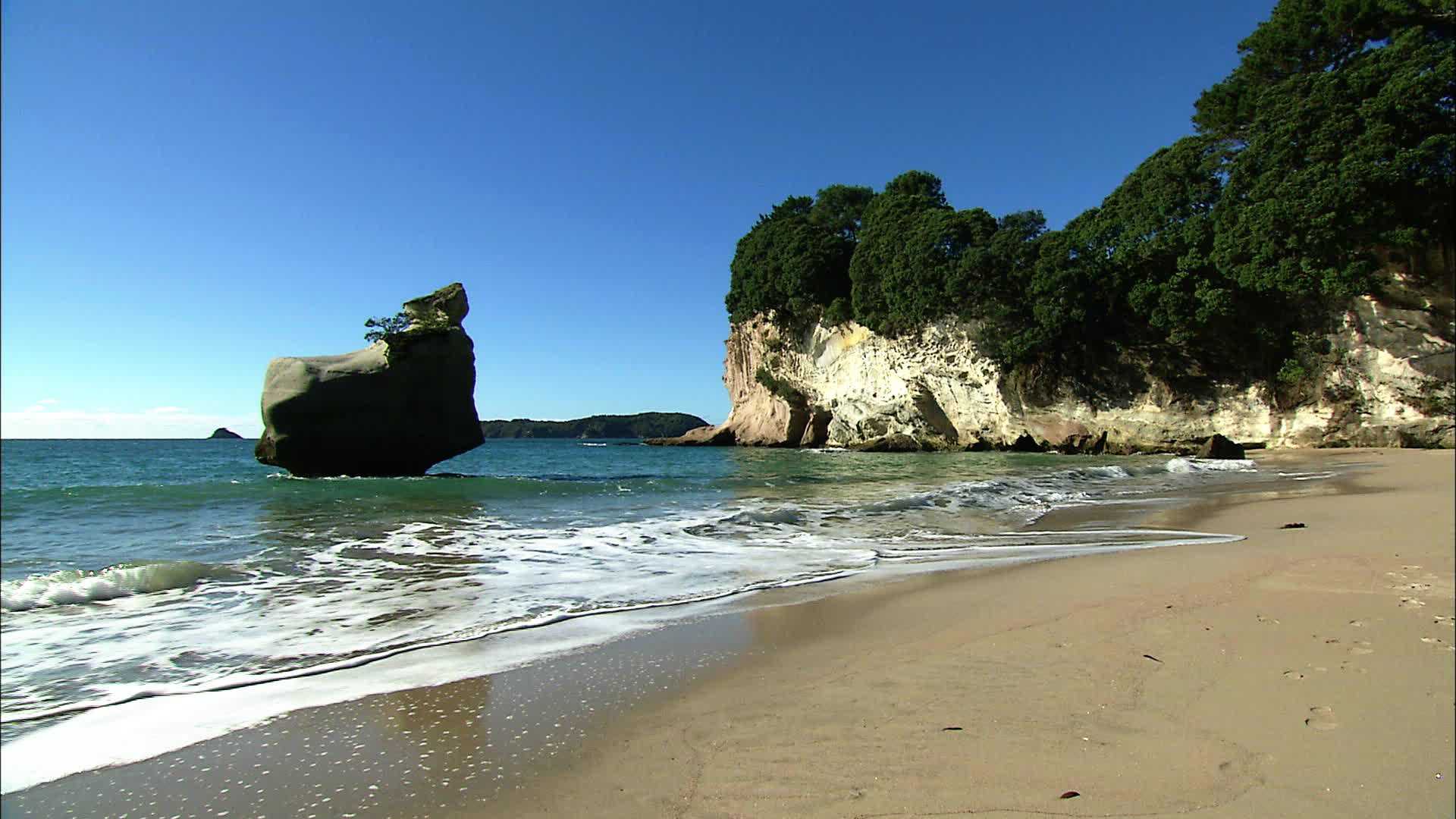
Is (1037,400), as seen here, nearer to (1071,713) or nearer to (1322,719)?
(1322,719)

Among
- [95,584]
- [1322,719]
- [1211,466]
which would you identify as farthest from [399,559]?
[1211,466]

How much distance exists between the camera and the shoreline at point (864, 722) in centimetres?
223

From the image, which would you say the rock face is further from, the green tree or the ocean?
the green tree

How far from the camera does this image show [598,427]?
139875 mm

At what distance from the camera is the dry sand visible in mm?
2160

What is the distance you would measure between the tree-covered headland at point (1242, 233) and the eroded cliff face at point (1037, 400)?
1092mm

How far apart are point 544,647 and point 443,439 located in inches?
762

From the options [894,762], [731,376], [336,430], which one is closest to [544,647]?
[894,762]

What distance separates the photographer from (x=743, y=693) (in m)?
3.23

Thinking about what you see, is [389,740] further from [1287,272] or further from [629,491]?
[1287,272]

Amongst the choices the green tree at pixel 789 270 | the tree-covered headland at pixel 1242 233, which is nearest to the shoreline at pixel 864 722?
the tree-covered headland at pixel 1242 233

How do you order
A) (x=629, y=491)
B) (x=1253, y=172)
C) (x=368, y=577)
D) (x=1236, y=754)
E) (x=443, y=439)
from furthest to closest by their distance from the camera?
(x=1253, y=172)
(x=443, y=439)
(x=629, y=491)
(x=368, y=577)
(x=1236, y=754)

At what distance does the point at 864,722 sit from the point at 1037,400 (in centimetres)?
3519

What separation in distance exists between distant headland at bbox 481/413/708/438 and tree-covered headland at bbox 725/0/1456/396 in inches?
3807
